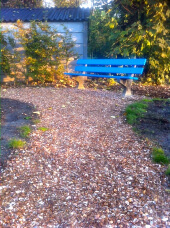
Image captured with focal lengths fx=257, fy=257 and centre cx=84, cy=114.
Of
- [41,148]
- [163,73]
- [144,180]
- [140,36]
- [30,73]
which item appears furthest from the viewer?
[163,73]

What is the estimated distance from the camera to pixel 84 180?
293cm

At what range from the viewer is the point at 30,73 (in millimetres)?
8398

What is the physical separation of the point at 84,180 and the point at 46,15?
8315 millimetres

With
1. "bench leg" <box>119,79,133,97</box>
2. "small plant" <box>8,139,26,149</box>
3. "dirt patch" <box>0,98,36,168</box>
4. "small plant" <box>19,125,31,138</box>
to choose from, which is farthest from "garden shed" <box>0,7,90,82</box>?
"small plant" <box>8,139,26,149</box>

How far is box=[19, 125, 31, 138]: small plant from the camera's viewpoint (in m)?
3.98

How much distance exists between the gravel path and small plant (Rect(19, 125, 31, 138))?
10 cm

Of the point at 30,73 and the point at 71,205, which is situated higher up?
the point at 30,73

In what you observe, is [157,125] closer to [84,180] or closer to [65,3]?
[84,180]

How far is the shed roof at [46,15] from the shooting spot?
9289 mm

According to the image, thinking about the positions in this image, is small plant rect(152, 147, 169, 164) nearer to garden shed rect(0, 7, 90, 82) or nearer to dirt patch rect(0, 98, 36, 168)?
dirt patch rect(0, 98, 36, 168)

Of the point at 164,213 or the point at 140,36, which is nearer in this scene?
the point at 164,213

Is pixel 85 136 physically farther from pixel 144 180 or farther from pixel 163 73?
pixel 163 73

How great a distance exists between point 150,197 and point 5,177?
5.31 feet

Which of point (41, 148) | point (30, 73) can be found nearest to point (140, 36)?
point (30, 73)
